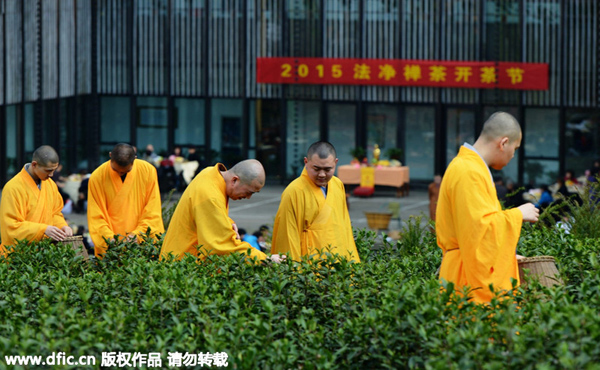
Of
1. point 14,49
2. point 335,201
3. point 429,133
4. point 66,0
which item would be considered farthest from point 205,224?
point 429,133

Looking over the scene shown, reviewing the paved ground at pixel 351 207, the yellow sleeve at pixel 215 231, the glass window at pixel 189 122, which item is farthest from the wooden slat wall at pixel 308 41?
the yellow sleeve at pixel 215 231

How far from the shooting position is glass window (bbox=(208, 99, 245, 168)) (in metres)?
28.4

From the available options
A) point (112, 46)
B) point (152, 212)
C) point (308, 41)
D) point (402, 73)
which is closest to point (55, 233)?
point (152, 212)

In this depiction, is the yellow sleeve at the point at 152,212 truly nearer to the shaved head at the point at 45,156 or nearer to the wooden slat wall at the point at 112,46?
the shaved head at the point at 45,156

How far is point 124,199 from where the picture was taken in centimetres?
926

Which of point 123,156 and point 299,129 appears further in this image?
point 299,129

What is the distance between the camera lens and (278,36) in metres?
27.5

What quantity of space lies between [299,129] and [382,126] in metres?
2.36

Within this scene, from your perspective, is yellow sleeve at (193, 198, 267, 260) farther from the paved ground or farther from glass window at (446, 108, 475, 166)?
glass window at (446, 108, 475, 166)

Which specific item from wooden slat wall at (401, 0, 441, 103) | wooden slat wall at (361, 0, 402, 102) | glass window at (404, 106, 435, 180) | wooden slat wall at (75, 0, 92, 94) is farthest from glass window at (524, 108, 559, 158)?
wooden slat wall at (75, 0, 92, 94)

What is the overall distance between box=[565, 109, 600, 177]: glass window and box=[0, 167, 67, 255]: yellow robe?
20.0m

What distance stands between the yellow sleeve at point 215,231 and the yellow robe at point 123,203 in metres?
1.85

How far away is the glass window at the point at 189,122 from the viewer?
2843cm

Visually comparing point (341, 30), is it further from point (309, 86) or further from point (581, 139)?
point (581, 139)
